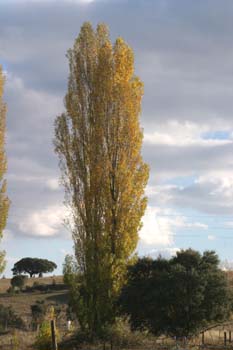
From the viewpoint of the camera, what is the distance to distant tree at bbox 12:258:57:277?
87.2 meters

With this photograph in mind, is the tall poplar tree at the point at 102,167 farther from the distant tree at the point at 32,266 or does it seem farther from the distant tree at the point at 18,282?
the distant tree at the point at 32,266

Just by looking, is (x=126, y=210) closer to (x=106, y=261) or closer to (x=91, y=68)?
(x=106, y=261)

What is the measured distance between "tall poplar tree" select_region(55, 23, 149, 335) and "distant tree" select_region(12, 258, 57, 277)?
59.0 m

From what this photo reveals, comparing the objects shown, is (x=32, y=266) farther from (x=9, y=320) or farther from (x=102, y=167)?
(x=102, y=167)

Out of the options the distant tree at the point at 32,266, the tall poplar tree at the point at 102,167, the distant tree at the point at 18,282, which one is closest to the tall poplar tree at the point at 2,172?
the tall poplar tree at the point at 102,167

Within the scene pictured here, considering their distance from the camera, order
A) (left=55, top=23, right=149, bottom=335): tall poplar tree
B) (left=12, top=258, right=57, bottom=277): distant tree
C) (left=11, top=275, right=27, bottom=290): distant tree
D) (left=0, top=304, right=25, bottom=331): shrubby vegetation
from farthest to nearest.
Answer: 1. (left=12, top=258, right=57, bottom=277): distant tree
2. (left=11, top=275, right=27, bottom=290): distant tree
3. (left=0, top=304, right=25, bottom=331): shrubby vegetation
4. (left=55, top=23, right=149, bottom=335): tall poplar tree

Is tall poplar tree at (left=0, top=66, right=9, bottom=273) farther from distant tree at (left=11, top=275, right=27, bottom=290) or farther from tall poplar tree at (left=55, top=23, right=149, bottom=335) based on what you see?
distant tree at (left=11, top=275, right=27, bottom=290)

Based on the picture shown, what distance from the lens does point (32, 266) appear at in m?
87.4

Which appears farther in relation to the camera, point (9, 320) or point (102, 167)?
point (9, 320)

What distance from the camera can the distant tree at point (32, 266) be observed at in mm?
87188

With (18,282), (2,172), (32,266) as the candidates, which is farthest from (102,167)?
(32,266)

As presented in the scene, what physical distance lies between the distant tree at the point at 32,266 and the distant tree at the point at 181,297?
6257cm

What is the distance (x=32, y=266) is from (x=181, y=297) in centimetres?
6540

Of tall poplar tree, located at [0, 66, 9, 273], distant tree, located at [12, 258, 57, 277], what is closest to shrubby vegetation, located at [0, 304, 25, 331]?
tall poplar tree, located at [0, 66, 9, 273]
